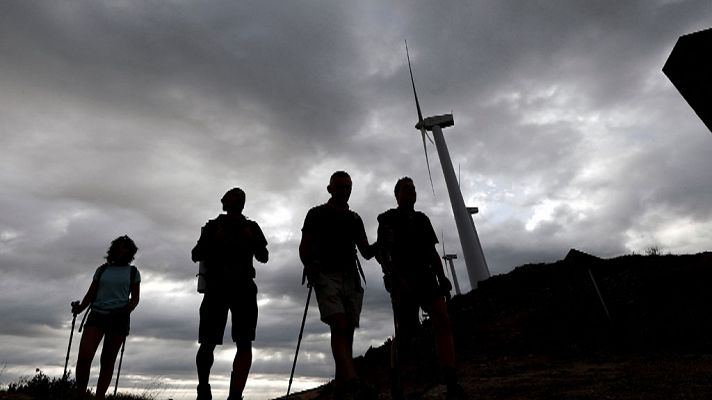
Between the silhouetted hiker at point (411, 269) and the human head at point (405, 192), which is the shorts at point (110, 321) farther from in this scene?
the human head at point (405, 192)

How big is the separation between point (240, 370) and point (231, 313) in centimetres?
53

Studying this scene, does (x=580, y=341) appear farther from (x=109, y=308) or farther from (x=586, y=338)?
(x=109, y=308)

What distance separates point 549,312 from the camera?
12.1 meters

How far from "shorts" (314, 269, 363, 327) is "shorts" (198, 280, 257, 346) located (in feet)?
2.49

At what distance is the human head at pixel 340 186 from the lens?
4.49m

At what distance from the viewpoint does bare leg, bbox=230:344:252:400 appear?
415 centimetres

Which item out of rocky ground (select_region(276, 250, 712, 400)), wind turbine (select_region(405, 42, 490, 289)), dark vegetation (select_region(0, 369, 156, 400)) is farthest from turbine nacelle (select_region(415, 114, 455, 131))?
dark vegetation (select_region(0, 369, 156, 400))

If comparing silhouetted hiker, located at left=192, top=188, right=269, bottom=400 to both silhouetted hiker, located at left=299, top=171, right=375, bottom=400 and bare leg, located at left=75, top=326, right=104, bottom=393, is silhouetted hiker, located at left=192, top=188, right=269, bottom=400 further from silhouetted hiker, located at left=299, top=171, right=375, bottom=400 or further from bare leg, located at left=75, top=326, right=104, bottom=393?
bare leg, located at left=75, top=326, right=104, bottom=393

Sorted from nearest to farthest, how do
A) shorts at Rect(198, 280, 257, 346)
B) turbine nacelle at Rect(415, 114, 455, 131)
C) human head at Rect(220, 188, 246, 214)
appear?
shorts at Rect(198, 280, 257, 346), human head at Rect(220, 188, 246, 214), turbine nacelle at Rect(415, 114, 455, 131)

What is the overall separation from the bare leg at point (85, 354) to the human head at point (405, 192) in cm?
361

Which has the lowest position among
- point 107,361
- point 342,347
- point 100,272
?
point 342,347

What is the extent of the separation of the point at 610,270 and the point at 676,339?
600 cm

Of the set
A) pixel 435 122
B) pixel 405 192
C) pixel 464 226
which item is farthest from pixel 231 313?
pixel 435 122

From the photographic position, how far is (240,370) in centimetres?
422
